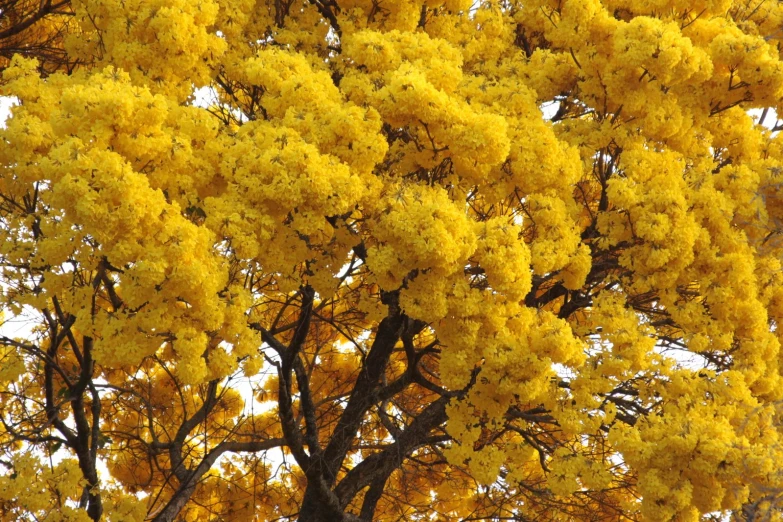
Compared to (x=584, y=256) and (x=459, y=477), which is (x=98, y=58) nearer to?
(x=584, y=256)

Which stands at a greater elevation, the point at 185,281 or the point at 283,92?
the point at 283,92

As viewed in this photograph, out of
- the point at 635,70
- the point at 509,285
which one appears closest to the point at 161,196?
the point at 509,285

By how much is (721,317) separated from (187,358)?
4.50 metres

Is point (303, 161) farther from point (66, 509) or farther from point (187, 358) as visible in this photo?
point (66, 509)

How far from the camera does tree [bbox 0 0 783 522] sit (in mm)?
6641

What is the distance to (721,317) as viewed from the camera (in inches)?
308

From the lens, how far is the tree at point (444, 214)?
6641mm

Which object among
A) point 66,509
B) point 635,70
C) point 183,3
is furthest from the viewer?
point 66,509

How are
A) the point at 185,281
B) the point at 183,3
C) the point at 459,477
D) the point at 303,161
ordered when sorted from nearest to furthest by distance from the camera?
1. the point at 185,281
2. the point at 303,161
3. the point at 183,3
4. the point at 459,477

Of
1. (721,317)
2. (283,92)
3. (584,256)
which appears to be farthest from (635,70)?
(283,92)

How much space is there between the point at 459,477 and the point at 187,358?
22.3 ft

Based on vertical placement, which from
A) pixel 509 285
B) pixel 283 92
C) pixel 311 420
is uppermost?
pixel 283 92

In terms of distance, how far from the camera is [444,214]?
659 centimetres

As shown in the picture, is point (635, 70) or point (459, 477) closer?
point (635, 70)
